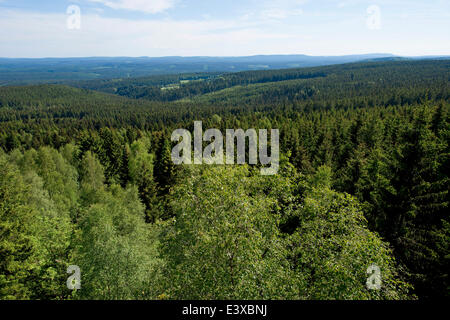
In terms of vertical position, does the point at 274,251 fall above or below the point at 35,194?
above

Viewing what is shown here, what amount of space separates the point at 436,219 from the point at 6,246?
36677 mm

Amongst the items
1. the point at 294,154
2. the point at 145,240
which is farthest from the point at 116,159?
the point at 294,154

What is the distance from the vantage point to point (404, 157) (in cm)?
2419

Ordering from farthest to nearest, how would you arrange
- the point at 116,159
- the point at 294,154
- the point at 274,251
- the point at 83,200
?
the point at 116,159 < the point at 294,154 < the point at 83,200 < the point at 274,251

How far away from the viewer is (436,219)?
24.7 meters
